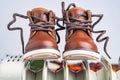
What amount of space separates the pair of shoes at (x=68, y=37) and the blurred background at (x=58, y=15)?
13.0 inches

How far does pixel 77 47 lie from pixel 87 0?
0.49 m

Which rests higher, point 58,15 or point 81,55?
point 58,15

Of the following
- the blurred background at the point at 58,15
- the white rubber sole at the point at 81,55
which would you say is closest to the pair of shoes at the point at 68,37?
the white rubber sole at the point at 81,55

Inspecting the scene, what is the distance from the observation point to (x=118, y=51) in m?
0.97

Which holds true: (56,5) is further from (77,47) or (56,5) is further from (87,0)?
(77,47)

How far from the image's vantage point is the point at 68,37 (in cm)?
63

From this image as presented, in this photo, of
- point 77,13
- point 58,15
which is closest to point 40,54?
point 77,13

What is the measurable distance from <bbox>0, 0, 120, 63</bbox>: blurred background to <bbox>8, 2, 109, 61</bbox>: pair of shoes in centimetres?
33

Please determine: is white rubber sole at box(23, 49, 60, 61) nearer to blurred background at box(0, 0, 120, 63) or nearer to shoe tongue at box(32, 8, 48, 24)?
shoe tongue at box(32, 8, 48, 24)

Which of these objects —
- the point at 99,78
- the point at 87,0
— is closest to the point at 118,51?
the point at 87,0

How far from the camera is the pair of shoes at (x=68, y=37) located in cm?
57

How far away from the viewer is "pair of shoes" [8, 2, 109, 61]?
57 cm

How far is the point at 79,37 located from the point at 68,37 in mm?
35

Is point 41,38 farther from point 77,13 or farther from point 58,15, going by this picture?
point 58,15
